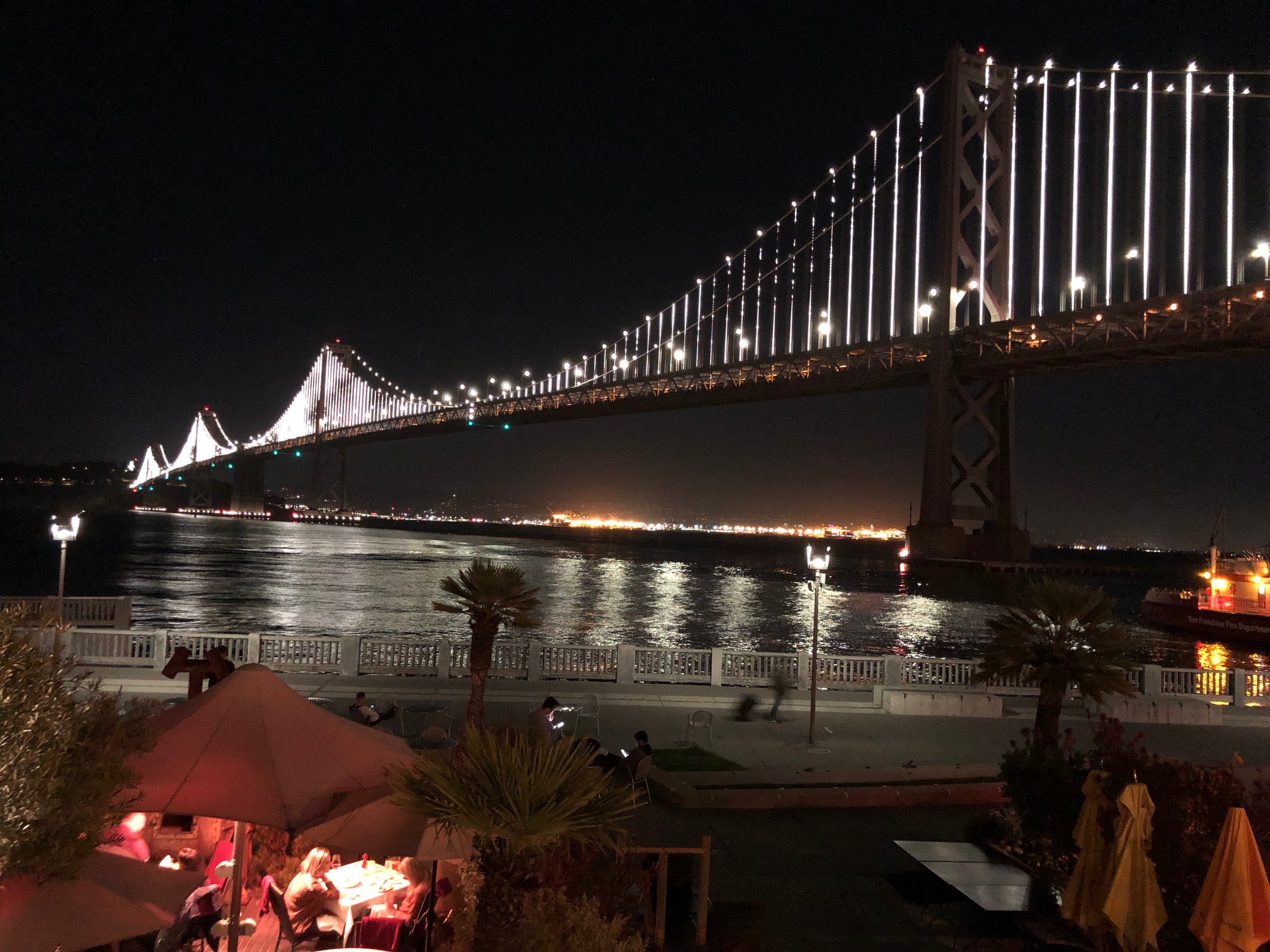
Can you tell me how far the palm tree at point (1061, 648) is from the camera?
291 inches

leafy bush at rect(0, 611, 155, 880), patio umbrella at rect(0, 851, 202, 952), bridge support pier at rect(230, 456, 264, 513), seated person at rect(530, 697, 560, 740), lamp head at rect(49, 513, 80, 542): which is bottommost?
seated person at rect(530, 697, 560, 740)

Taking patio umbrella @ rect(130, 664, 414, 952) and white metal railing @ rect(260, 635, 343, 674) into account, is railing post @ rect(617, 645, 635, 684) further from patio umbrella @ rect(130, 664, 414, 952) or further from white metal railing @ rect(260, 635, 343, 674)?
patio umbrella @ rect(130, 664, 414, 952)

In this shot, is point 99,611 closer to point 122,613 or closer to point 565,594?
point 122,613

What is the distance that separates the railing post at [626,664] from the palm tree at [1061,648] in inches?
194

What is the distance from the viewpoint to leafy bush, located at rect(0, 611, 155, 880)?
2.61 meters

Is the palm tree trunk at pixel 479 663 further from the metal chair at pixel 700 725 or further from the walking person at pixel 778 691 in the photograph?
the walking person at pixel 778 691

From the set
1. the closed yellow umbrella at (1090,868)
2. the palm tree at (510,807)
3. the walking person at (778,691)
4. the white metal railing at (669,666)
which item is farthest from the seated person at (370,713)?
the closed yellow umbrella at (1090,868)

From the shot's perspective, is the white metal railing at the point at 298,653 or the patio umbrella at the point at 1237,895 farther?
the white metal railing at the point at 298,653

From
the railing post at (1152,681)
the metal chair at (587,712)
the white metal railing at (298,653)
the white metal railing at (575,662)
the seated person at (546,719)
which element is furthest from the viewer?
the railing post at (1152,681)

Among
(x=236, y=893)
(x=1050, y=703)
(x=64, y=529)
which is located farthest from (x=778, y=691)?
(x=64, y=529)

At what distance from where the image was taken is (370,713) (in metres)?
7.79

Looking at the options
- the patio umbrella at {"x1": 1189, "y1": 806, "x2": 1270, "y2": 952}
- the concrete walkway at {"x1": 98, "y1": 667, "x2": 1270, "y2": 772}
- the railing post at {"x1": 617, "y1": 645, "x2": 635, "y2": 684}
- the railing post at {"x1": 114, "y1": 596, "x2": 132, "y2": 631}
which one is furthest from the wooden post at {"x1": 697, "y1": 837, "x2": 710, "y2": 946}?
the railing post at {"x1": 114, "y1": 596, "x2": 132, "y2": 631}

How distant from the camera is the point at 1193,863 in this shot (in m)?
4.49

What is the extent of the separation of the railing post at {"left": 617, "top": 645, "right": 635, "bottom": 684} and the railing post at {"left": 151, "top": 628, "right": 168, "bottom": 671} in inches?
219
